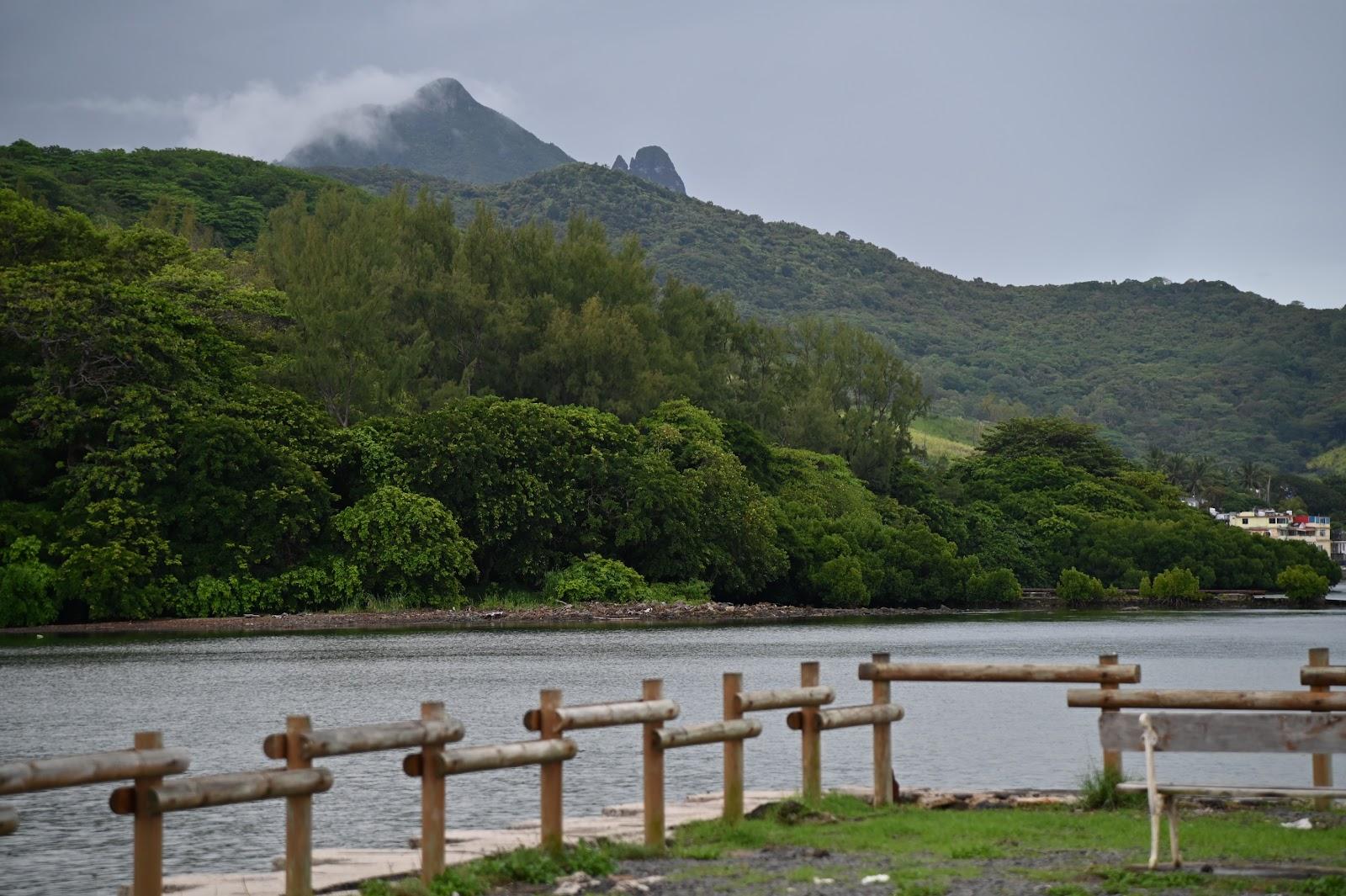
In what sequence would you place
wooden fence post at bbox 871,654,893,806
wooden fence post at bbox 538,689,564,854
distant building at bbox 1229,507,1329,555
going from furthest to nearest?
1. distant building at bbox 1229,507,1329,555
2. wooden fence post at bbox 871,654,893,806
3. wooden fence post at bbox 538,689,564,854

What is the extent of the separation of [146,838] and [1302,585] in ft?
296

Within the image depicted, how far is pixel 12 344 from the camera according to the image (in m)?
61.8

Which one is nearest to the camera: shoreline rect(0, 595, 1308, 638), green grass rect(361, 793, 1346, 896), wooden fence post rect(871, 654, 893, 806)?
green grass rect(361, 793, 1346, 896)

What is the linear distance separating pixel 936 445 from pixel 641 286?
270 feet

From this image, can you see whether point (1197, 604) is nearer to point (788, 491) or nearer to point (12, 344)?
point (788, 491)

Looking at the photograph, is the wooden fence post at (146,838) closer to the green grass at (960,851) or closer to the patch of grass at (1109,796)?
the green grass at (960,851)

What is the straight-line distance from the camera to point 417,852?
12.9 meters

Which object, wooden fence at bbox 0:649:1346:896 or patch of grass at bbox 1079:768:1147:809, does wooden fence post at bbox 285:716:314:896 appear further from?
patch of grass at bbox 1079:768:1147:809

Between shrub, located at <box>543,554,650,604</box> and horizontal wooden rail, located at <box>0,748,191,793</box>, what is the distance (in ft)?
196

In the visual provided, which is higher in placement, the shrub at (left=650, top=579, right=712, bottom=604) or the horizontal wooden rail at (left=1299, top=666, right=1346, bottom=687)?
the horizontal wooden rail at (left=1299, top=666, right=1346, bottom=687)

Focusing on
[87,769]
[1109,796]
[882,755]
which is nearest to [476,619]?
[882,755]

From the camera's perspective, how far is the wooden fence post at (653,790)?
496 inches

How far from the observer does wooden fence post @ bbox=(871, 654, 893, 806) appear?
1491 cm

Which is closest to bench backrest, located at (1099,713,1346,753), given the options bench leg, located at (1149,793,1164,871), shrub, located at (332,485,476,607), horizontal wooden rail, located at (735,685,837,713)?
bench leg, located at (1149,793,1164,871)
